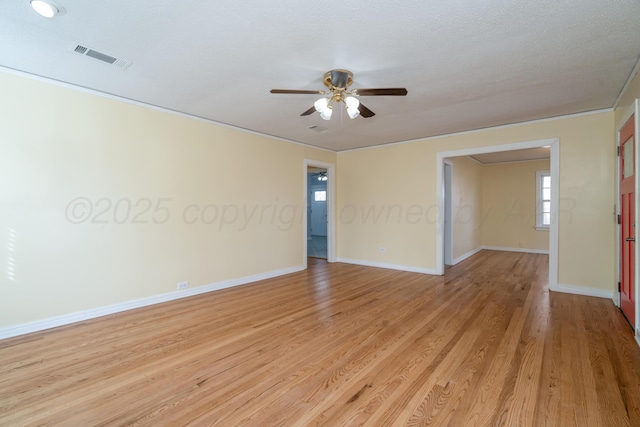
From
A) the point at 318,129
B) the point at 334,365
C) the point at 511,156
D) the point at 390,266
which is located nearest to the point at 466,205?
the point at 511,156

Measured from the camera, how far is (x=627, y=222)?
132 inches

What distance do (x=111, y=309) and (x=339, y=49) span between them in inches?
147

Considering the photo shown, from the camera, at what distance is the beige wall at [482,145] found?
13.5 feet

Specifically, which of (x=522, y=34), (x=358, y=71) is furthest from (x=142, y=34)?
(x=522, y=34)

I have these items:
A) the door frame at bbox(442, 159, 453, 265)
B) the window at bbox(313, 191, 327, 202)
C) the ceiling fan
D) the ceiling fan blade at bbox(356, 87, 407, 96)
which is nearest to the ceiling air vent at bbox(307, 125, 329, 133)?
the ceiling fan

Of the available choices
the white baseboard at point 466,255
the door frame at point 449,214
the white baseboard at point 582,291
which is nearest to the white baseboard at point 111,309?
the door frame at point 449,214

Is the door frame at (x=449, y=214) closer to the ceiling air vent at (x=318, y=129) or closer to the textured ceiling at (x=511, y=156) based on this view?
the textured ceiling at (x=511, y=156)

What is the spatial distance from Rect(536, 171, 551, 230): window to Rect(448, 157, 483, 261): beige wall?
1358 mm

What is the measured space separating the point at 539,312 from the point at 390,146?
149 inches

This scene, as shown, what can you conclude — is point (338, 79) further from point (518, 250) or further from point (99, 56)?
point (518, 250)

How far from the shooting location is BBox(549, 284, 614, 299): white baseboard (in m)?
4.07

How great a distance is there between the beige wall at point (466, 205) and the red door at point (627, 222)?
114 inches

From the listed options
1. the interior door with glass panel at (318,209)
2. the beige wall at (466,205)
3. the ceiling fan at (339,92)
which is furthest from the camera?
the interior door with glass panel at (318,209)

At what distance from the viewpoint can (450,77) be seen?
9.83 ft
